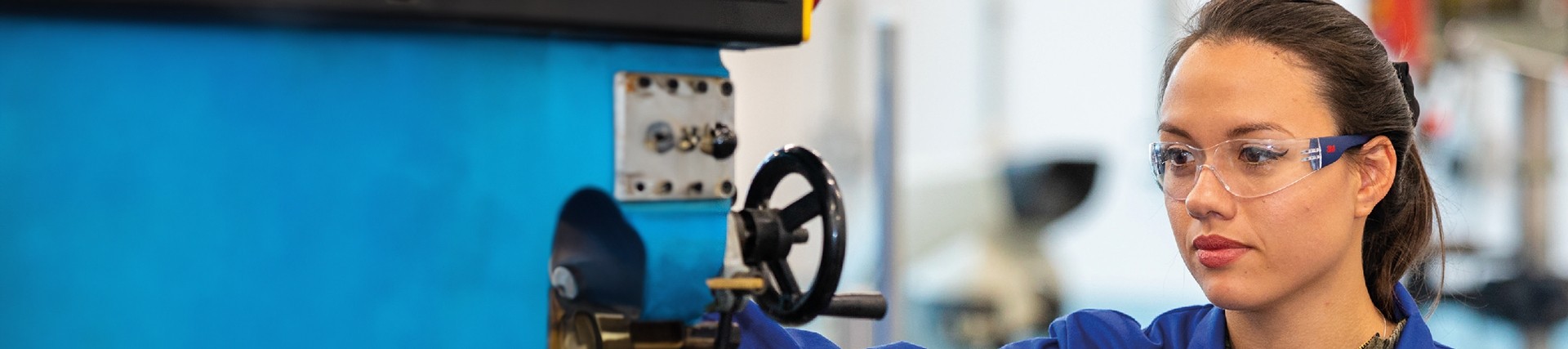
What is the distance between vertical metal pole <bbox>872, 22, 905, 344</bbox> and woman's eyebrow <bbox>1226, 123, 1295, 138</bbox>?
869mm

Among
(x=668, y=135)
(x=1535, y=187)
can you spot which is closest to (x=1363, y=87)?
(x=668, y=135)

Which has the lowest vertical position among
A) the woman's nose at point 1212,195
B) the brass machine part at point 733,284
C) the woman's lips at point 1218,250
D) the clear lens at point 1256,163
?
the brass machine part at point 733,284

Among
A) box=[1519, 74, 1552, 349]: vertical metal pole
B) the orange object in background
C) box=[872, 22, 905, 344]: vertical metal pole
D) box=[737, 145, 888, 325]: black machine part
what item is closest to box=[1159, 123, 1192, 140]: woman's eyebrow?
box=[737, 145, 888, 325]: black machine part

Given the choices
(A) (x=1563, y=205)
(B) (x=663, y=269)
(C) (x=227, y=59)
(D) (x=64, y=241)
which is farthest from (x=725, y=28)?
(A) (x=1563, y=205)

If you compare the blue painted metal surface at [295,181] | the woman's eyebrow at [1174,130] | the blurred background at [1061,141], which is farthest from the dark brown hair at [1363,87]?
the blurred background at [1061,141]

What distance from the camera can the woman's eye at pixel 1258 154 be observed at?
1.30 m

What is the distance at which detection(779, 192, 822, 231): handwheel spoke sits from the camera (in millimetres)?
979

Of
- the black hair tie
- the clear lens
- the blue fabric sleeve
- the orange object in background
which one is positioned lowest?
the blue fabric sleeve

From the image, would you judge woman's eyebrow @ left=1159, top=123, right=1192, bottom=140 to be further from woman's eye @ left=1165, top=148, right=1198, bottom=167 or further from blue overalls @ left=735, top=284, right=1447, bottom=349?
blue overalls @ left=735, top=284, right=1447, bottom=349

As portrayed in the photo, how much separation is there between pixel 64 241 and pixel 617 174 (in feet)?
1.08

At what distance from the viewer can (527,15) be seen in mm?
832

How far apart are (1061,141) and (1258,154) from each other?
3.72 m

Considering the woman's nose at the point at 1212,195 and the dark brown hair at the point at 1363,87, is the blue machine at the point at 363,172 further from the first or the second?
the dark brown hair at the point at 1363,87

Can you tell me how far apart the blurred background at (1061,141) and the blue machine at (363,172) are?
2.11 metres
